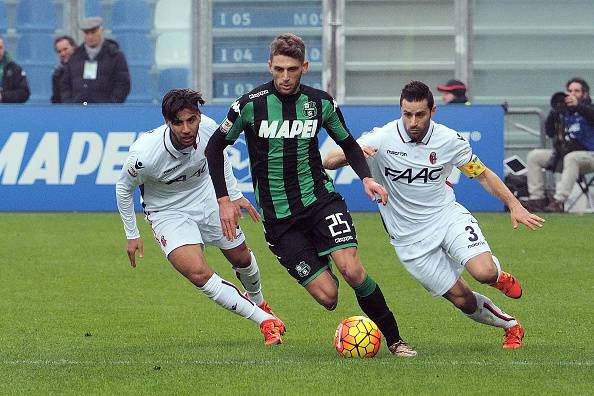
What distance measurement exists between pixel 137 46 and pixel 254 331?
13348 millimetres

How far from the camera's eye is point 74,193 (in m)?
18.7

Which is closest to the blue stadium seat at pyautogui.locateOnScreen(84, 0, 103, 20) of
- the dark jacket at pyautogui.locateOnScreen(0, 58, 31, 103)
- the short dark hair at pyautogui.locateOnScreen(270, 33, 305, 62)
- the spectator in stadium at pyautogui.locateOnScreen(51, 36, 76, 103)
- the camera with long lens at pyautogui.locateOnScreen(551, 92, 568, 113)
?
the spectator in stadium at pyautogui.locateOnScreen(51, 36, 76, 103)

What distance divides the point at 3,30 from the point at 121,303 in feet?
40.2

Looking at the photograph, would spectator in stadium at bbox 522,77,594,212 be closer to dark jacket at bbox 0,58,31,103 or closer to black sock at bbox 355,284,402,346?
dark jacket at bbox 0,58,31,103

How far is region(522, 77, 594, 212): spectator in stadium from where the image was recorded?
18688 mm

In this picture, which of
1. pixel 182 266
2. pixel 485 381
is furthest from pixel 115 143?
pixel 485 381

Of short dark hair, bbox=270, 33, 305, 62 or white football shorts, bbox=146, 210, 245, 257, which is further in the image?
white football shorts, bbox=146, 210, 245, 257

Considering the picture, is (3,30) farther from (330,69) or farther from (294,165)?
(294,165)

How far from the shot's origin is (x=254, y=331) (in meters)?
9.97

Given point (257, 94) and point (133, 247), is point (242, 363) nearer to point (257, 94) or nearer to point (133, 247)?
point (133, 247)

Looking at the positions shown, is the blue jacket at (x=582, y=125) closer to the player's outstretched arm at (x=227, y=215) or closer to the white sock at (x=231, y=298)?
the white sock at (x=231, y=298)

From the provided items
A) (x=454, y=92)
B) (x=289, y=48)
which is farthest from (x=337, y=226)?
(x=454, y=92)

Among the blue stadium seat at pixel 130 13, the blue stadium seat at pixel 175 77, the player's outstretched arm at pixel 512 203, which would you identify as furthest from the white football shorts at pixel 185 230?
the blue stadium seat at pixel 130 13

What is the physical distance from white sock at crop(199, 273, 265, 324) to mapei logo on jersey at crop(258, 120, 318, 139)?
3.52ft
